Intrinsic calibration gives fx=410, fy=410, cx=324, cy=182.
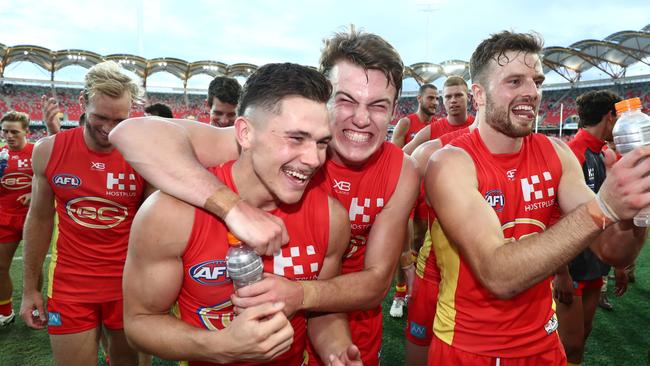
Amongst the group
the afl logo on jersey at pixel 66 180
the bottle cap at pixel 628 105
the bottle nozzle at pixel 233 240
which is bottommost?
the bottle nozzle at pixel 233 240

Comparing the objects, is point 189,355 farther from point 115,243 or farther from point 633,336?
point 633,336

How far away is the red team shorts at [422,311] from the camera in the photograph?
3.27m

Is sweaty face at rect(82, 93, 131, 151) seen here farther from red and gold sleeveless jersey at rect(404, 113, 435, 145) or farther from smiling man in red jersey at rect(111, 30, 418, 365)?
red and gold sleeveless jersey at rect(404, 113, 435, 145)

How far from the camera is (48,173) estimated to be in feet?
10.2

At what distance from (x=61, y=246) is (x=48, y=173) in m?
0.63

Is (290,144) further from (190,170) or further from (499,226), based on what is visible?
(499,226)

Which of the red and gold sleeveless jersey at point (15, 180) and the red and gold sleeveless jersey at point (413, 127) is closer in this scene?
the red and gold sleeveless jersey at point (15, 180)

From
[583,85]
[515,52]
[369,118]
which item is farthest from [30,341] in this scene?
[583,85]

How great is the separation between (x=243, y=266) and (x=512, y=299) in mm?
1558

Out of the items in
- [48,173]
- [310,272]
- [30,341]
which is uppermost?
[48,173]

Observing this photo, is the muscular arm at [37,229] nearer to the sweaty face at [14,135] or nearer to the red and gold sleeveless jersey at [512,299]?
the red and gold sleeveless jersey at [512,299]

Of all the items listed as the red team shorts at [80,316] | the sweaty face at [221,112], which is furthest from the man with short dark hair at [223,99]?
the red team shorts at [80,316]

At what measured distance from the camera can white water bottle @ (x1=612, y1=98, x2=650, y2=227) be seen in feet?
4.55

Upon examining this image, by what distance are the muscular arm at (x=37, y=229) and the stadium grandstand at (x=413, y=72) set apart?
32394mm
